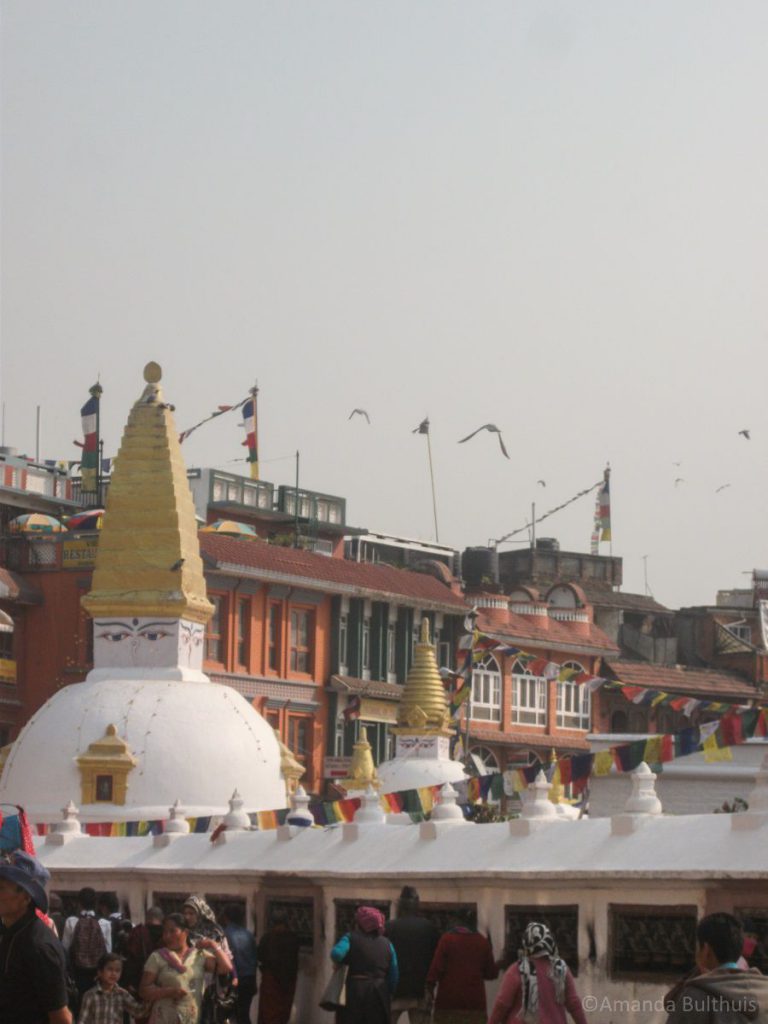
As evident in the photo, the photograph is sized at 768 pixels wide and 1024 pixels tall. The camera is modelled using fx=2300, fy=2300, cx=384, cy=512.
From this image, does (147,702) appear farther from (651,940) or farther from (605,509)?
(605,509)

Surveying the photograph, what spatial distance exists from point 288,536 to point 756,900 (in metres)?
54.6

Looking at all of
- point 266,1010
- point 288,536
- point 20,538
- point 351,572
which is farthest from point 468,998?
point 288,536

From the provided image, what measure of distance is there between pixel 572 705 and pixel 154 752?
38.7 meters

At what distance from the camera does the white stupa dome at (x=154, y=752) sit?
34.5m

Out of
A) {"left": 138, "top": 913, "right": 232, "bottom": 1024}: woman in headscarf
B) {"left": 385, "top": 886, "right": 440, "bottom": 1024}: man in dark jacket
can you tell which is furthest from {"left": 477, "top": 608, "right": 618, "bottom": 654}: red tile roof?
{"left": 138, "top": 913, "right": 232, "bottom": 1024}: woman in headscarf

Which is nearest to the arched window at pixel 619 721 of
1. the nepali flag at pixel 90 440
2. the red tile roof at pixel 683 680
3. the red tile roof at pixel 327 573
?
the red tile roof at pixel 683 680

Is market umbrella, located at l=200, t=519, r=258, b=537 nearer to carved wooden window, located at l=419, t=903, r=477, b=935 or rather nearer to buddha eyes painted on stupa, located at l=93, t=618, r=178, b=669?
buddha eyes painted on stupa, located at l=93, t=618, r=178, b=669

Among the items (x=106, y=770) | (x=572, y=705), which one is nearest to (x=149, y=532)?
(x=106, y=770)

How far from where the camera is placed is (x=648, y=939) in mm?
17797

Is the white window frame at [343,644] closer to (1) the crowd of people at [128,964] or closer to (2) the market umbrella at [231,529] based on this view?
(2) the market umbrella at [231,529]

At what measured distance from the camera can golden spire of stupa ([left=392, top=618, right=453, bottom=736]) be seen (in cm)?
4878

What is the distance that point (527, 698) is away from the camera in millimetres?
70375

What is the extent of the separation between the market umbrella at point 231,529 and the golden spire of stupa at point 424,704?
52.4 feet

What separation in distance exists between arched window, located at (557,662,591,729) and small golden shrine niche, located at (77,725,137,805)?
3808cm
